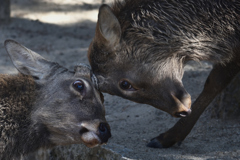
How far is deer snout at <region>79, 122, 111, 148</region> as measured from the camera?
420cm

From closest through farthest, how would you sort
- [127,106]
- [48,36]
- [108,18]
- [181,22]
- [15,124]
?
[15,124], [108,18], [181,22], [127,106], [48,36]

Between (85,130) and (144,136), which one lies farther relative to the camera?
(144,136)

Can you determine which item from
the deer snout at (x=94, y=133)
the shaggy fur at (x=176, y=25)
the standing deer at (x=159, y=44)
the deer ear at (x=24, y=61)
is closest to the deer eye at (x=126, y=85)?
the standing deer at (x=159, y=44)

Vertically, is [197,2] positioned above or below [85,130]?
above

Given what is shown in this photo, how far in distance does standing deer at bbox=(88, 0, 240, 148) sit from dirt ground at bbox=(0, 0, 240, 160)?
0.72 meters

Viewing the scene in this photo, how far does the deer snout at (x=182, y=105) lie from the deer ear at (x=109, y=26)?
101 cm

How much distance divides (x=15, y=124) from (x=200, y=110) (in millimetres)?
2820

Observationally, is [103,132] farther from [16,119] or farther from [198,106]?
[198,106]

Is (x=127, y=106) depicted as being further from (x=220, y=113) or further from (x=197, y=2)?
(x=197, y=2)

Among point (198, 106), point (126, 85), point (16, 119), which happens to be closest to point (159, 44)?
point (126, 85)

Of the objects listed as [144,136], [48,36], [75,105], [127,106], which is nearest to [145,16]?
[75,105]

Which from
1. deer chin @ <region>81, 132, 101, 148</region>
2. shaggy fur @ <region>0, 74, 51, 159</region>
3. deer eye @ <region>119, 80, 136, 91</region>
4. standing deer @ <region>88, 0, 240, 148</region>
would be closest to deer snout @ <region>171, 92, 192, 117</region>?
standing deer @ <region>88, 0, 240, 148</region>

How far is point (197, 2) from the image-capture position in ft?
16.8

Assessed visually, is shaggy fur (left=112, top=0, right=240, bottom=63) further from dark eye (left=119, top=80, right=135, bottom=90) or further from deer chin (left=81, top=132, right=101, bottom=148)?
deer chin (left=81, top=132, right=101, bottom=148)
